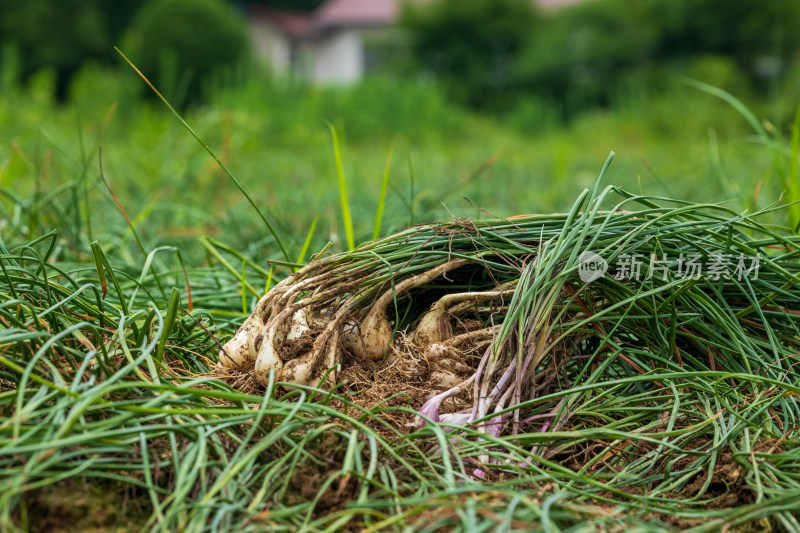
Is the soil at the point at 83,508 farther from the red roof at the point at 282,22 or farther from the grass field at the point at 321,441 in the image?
the red roof at the point at 282,22

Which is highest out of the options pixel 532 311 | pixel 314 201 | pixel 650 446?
pixel 532 311

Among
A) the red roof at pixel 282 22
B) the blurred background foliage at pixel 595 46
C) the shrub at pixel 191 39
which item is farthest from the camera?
the red roof at pixel 282 22

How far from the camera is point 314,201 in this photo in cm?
349

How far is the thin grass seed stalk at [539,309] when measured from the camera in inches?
48.8

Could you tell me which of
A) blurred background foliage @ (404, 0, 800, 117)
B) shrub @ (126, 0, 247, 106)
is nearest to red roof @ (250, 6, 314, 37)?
blurred background foliage @ (404, 0, 800, 117)

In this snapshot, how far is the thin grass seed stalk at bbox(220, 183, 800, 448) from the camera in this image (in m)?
1.24

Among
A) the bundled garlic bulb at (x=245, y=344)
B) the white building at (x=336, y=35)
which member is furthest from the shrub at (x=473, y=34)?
the bundled garlic bulb at (x=245, y=344)

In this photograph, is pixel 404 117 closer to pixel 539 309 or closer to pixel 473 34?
pixel 539 309

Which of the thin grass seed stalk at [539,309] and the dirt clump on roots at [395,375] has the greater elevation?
the thin grass seed stalk at [539,309]

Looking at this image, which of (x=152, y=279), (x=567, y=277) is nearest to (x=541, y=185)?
(x=152, y=279)

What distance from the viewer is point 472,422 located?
43.7 inches

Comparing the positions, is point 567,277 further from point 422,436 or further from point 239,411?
point 239,411

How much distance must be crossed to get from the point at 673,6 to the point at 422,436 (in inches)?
498

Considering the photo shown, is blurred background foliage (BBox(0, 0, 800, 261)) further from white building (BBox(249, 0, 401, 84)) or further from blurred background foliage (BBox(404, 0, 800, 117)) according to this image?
white building (BBox(249, 0, 401, 84))
